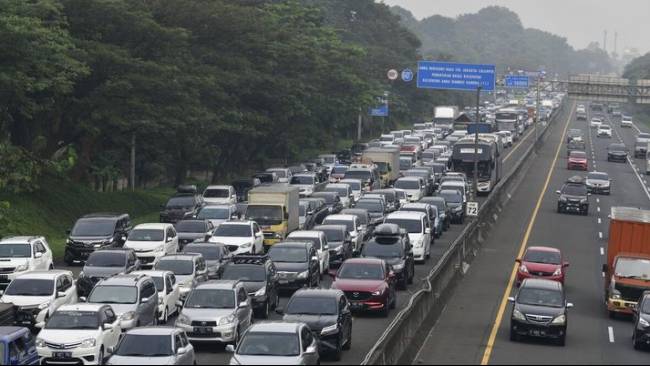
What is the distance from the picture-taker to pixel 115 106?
213 feet

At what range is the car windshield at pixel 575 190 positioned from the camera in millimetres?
72000

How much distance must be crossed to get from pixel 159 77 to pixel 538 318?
37562 mm

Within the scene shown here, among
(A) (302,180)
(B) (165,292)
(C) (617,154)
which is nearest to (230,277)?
(B) (165,292)

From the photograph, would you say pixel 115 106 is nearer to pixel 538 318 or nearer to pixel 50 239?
pixel 50 239

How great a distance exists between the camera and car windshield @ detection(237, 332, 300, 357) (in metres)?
25.7

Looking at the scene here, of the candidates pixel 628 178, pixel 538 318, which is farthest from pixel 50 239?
pixel 628 178

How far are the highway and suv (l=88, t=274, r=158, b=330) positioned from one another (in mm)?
6896

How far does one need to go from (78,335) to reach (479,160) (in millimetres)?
50715

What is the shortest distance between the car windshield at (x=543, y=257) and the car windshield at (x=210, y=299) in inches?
624

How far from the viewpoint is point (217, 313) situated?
1232 inches

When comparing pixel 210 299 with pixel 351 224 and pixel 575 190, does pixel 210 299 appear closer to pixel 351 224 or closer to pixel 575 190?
pixel 351 224

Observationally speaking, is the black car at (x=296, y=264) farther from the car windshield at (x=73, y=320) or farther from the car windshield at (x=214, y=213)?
the car windshield at (x=214, y=213)

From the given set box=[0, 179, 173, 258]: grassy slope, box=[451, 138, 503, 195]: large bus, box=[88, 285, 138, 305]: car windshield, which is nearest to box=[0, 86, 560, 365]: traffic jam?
box=[88, 285, 138, 305]: car windshield

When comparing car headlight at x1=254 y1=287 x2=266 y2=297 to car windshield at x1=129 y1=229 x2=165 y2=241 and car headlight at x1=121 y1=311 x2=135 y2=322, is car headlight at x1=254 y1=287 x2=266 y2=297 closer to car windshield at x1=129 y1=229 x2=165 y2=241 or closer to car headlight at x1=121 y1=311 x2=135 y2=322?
car headlight at x1=121 y1=311 x2=135 y2=322
